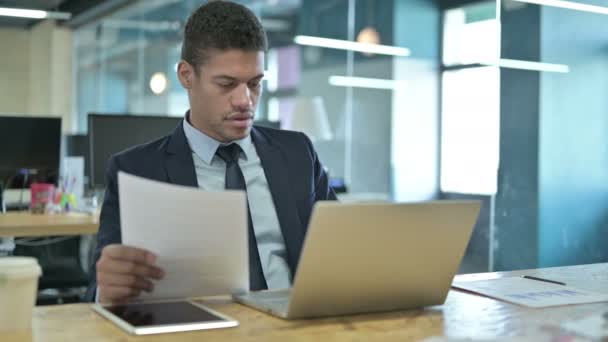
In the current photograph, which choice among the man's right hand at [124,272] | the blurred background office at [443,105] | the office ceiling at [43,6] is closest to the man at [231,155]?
the man's right hand at [124,272]

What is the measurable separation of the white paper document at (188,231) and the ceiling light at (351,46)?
4835 millimetres

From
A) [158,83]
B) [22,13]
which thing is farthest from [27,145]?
[22,13]

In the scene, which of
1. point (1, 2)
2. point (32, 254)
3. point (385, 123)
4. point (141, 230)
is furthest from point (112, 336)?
point (1, 2)

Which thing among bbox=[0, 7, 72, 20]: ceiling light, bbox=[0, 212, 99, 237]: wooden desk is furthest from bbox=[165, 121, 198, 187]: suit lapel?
bbox=[0, 7, 72, 20]: ceiling light

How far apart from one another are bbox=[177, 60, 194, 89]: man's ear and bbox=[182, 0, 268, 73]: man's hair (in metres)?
0.03

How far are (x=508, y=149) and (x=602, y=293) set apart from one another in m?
3.05

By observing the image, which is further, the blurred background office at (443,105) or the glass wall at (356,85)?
the glass wall at (356,85)

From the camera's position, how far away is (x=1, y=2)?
8.52 meters

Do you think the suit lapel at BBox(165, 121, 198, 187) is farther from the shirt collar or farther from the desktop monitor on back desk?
the desktop monitor on back desk

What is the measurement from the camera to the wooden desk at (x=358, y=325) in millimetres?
1086

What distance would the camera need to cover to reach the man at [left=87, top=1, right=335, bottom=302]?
170 centimetres

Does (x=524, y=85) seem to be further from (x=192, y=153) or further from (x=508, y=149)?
(x=192, y=153)

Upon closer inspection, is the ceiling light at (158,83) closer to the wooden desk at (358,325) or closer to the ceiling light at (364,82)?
the ceiling light at (364,82)

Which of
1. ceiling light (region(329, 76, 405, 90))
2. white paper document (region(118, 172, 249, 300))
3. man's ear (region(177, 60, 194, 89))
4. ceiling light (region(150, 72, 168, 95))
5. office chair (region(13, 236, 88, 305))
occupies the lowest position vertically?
office chair (region(13, 236, 88, 305))
